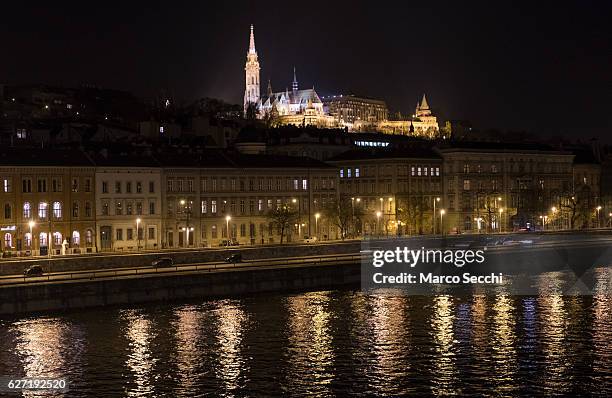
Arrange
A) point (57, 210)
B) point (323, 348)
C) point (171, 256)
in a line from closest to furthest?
1. point (323, 348)
2. point (171, 256)
3. point (57, 210)

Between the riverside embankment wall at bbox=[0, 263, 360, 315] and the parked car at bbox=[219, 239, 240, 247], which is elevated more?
the parked car at bbox=[219, 239, 240, 247]

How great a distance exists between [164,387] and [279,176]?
54364 mm

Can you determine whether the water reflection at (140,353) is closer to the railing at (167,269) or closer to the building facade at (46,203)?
the railing at (167,269)

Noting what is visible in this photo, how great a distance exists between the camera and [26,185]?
243 ft

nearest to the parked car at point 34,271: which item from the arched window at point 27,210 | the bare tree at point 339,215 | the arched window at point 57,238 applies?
the arched window at point 27,210

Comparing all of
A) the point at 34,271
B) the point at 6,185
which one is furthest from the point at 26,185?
the point at 34,271

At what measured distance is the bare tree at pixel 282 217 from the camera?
86.2m

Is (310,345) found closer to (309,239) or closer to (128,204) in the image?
(128,204)

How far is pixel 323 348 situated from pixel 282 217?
4265cm

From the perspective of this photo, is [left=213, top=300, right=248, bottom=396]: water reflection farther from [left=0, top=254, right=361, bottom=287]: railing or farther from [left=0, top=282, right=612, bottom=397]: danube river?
[left=0, top=254, right=361, bottom=287]: railing

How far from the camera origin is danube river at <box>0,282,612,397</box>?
125 ft

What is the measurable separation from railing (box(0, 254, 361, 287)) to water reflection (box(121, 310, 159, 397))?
5044mm

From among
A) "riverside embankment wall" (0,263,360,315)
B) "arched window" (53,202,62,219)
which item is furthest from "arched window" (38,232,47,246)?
"riverside embankment wall" (0,263,360,315)

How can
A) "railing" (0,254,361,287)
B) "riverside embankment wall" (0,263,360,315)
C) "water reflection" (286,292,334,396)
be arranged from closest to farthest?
1. "water reflection" (286,292,334,396)
2. "riverside embankment wall" (0,263,360,315)
3. "railing" (0,254,361,287)
